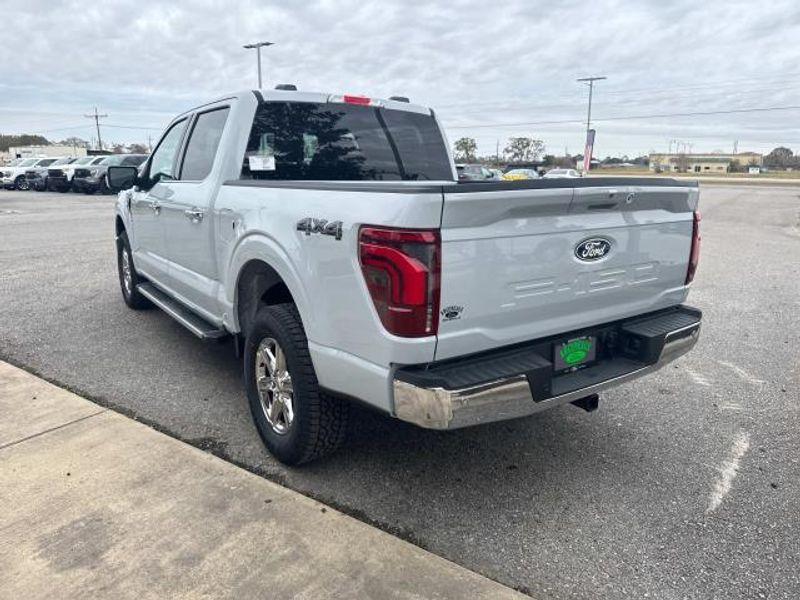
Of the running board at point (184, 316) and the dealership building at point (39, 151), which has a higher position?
the dealership building at point (39, 151)

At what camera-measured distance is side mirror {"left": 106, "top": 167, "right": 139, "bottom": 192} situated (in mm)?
5801

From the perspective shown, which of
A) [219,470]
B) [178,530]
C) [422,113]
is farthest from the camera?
[422,113]

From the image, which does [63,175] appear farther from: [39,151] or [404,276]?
[39,151]

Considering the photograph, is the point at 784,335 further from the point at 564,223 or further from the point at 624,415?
the point at 564,223

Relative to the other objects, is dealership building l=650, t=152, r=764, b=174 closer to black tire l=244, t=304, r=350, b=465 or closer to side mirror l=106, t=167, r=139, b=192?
side mirror l=106, t=167, r=139, b=192

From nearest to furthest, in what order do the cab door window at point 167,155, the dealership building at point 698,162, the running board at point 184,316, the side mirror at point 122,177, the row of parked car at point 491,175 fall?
the row of parked car at point 491,175 → the running board at point 184,316 → the cab door window at point 167,155 → the side mirror at point 122,177 → the dealership building at point 698,162

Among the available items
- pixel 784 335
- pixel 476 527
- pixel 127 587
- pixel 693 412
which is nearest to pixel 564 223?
pixel 476 527

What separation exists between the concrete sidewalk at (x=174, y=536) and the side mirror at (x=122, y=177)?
2.90 m

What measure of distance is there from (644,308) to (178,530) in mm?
2586

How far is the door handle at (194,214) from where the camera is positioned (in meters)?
4.13

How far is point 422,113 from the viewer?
486cm

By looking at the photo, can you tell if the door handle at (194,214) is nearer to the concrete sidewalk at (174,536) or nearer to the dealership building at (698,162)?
the concrete sidewalk at (174,536)

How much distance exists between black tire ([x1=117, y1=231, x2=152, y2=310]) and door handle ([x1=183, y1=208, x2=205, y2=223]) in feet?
7.13

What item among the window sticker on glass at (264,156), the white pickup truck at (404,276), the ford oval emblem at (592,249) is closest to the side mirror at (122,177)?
the white pickup truck at (404,276)
